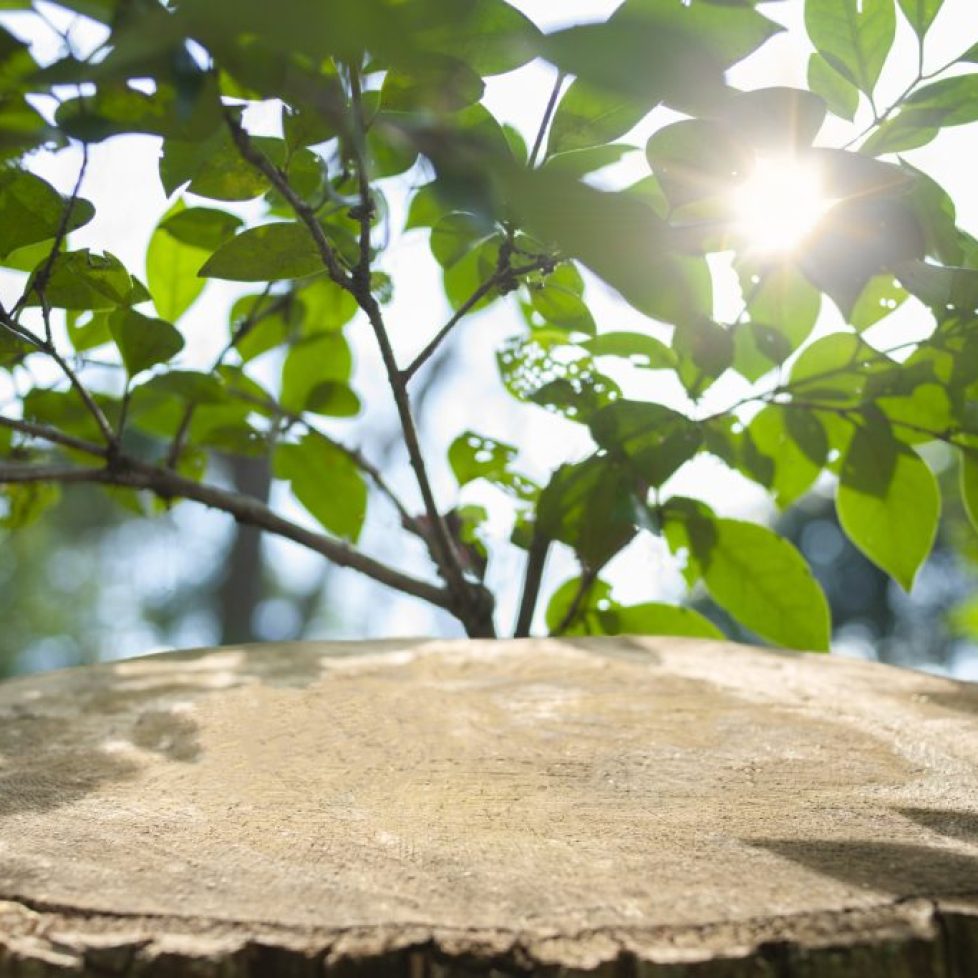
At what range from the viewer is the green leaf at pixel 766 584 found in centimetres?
95

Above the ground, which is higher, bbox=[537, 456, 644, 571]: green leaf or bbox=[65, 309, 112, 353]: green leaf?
bbox=[65, 309, 112, 353]: green leaf

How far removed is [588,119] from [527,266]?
91 mm

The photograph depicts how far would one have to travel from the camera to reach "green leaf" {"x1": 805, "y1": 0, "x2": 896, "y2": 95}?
677 mm

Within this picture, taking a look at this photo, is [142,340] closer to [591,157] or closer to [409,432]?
[409,432]

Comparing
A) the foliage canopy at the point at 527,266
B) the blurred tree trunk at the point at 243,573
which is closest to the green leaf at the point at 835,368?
the foliage canopy at the point at 527,266

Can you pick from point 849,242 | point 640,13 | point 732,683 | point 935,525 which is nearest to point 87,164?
point 640,13

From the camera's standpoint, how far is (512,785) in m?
0.54

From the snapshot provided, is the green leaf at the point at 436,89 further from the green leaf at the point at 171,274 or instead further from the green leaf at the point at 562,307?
the green leaf at the point at 171,274

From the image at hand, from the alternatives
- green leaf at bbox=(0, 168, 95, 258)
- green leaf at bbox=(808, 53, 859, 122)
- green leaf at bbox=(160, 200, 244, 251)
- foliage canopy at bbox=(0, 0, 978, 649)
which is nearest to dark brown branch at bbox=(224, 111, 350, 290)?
foliage canopy at bbox=(0, 0, 978, 649)

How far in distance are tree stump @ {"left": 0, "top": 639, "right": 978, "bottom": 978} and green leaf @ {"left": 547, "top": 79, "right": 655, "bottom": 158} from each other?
1.15 ft

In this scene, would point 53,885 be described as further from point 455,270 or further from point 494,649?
point 455,270

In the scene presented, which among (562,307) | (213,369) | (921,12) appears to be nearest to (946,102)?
(921,12)

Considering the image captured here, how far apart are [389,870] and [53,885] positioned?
Result: 13cm

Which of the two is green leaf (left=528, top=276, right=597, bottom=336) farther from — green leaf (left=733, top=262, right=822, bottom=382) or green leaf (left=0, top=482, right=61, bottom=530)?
green leaf (left=0, top=482, right=61, bottom=530)
